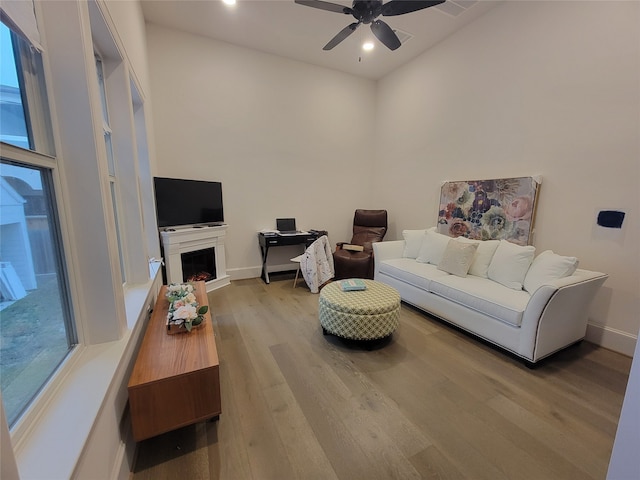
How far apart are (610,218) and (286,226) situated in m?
3.65

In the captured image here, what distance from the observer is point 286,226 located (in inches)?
170

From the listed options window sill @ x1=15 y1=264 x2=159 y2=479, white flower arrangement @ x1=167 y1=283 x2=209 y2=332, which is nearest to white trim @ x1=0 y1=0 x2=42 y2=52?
window sill @ x1=15 y1=264 x2=159 y2=479

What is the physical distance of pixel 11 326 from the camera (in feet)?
2.92

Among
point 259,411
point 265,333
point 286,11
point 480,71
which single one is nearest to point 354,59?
point 286,11

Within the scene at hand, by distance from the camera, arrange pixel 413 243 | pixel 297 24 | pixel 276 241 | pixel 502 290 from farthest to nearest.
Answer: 1. pixel 276 241
2. pixel 413 243
3. pixel 297 24
4. pixel 502 290

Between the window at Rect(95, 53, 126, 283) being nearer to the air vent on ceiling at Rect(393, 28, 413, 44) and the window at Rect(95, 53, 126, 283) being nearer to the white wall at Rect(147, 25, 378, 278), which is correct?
the white wall at Rect(147, 25, 378, 278)

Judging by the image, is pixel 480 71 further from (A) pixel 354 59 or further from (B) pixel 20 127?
(B) pixel 20 127

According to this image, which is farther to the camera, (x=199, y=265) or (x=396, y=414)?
(x=199, y=265)

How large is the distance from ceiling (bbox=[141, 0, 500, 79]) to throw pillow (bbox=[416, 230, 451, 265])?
101 inches

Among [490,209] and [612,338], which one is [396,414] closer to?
[612,338]

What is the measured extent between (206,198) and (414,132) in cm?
325

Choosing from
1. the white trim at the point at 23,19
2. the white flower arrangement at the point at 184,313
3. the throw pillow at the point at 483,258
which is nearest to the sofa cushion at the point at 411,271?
the throw pillow at the point at 483,258

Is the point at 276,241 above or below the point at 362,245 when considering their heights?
above

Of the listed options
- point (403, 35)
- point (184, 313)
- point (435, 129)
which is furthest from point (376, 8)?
point (184, 313)
